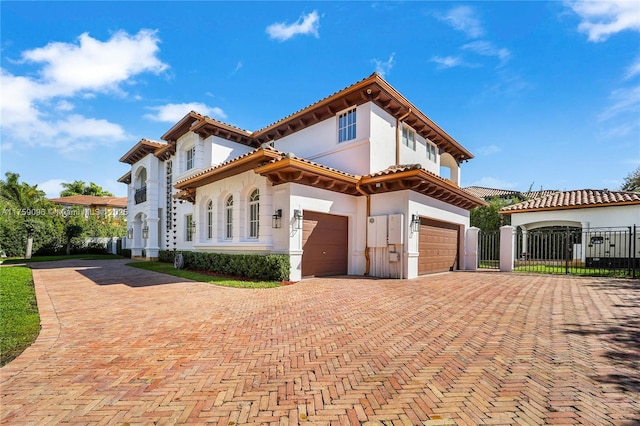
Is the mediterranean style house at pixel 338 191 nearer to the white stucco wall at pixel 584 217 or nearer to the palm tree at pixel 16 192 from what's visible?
the white stucco wall at pixel 584 217

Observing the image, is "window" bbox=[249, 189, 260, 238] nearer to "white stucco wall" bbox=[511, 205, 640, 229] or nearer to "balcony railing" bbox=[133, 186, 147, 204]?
"balcony railing" bbox=[133, 186, 147, 204]

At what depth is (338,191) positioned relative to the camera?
12.1 meters

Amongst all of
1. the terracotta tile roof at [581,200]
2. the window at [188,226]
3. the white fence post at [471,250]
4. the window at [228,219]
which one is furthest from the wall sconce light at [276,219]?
the terracotta tile roof at [581,200]

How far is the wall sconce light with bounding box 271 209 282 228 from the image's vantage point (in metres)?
10.8

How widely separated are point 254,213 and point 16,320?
24.9 feet

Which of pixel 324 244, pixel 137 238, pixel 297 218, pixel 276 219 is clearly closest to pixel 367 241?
pixel 324 244

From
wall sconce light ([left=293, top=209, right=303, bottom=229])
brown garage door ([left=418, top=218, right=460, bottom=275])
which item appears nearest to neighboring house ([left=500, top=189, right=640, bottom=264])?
brown garage door ([left=418, top=218, right=460, bottom=275])

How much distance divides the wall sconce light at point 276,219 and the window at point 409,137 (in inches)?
297

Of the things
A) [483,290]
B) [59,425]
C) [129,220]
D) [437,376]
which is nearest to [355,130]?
[483,290]

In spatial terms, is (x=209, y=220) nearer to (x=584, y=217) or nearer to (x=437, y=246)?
(x=437, y=246)

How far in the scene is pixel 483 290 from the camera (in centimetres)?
912

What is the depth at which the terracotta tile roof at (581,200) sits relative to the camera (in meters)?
17.1

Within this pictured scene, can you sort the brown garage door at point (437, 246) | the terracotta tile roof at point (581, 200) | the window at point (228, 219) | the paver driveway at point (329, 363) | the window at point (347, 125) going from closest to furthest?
the paver driveway at point (329, 363), the brown garage door at point (437, 246), the window at point (347, 125), the window at point (228, 219), the terracotta tile roof at point (581, 200)

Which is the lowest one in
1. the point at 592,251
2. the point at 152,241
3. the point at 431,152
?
the point at 592,251
